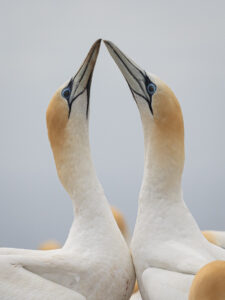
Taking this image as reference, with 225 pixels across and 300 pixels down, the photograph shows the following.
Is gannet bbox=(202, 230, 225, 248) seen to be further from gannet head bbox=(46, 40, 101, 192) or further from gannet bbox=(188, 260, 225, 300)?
gannet bbox=(188, 260, 225, 300)

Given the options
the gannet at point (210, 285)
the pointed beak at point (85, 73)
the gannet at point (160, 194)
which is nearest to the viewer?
the gannet at point (210, 285)

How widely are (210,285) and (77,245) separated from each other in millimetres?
1341

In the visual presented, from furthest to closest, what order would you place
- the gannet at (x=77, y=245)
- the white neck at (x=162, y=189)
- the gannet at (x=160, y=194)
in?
the white neck at (x=162, y=189)
the gannet at (x=160, y=194)
the gannet at (x=77, y=245)

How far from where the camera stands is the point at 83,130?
14.0ft

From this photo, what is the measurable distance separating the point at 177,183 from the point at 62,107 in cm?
96

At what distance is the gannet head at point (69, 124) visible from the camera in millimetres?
4191

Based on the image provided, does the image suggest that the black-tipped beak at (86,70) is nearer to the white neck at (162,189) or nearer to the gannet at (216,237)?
the white neck at (162,189)

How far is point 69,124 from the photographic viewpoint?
4.21 metres

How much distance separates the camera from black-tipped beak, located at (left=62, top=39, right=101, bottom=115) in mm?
4273

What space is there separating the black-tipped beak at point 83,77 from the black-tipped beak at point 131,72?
127 mm

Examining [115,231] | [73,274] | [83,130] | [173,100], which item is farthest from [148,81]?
[73,274]

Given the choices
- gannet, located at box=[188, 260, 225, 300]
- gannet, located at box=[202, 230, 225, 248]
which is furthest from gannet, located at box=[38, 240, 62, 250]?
gannet, located at box=[188, 260, 225, 300]

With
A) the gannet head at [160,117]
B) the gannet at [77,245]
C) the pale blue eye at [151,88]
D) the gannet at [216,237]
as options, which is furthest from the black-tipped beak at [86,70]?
the gannet at [216,237]

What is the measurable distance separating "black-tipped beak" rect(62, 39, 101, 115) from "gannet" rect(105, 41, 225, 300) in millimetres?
138
